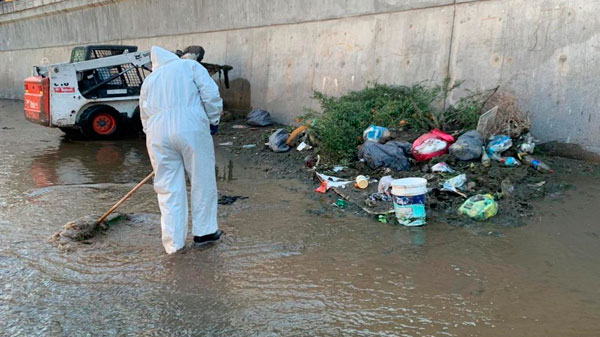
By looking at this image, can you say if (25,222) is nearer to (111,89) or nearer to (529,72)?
(111,89)

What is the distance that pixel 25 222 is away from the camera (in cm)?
477

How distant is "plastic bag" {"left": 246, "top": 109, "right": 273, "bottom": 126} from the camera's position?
31.8 feet

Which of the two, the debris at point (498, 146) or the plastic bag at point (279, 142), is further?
the plastic bag at point (279, 142)

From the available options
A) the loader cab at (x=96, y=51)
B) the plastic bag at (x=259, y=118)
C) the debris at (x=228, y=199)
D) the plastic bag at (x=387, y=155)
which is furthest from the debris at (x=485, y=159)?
the loader cab at (x=96, y=51)

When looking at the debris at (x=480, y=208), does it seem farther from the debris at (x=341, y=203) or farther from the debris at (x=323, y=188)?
the debris at (x=323, y=188)

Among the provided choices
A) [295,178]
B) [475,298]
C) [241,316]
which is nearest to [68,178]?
[295,178]

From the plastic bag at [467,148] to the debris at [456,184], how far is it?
54 centimetres

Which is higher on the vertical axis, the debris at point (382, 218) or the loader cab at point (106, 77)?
the loader cab at point (106, 77)

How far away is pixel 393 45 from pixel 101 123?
5.75 m

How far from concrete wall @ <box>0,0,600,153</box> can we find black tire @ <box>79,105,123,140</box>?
8.88 ft

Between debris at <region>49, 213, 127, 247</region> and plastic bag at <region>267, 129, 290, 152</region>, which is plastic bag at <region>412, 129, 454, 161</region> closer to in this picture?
plastic bag at <region>267, 129, 290, 152</region>

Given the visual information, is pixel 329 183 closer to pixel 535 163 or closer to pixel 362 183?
pixel 362 183

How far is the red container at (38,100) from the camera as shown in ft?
29.6

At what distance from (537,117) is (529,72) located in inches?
22.8
